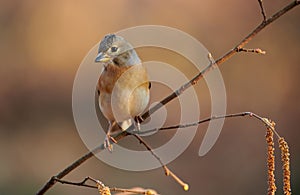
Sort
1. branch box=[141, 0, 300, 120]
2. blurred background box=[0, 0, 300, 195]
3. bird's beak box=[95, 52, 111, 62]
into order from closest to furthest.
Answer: branch box=[141, 0, 300, 120], bird's beak box=[95, 52, 111, 62], blurred background box=[0, 0, 300, 195]

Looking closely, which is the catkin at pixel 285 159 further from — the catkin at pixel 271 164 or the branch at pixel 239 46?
the branch at pixel 239 46

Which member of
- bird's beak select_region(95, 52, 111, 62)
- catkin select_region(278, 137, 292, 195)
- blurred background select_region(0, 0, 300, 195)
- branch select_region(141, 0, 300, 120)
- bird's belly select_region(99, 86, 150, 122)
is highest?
blurred background select_region(0, 0, 300, 195)

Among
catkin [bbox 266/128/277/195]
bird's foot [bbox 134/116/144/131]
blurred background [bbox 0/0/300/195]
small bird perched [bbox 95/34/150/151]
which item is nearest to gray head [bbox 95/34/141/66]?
small bird perched [bbox 95/34/150/151]

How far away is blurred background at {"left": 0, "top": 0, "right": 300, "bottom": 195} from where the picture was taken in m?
4.40

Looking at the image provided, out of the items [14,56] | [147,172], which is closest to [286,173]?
[147,172]

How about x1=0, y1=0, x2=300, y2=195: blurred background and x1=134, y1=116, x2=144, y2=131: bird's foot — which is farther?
x1=0, y1=0, x2=300, y2=195: blurred background

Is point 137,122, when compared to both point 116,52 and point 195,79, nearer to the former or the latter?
point 116,52

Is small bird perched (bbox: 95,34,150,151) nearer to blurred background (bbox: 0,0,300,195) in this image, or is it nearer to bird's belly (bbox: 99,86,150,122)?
bird's belly (bbox: 99,86,150,122)

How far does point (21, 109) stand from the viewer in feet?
15.1

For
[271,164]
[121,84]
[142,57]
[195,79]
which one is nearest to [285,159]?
[271,164]

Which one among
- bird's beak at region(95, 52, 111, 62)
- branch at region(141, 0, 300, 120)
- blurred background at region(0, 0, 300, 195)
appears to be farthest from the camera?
blurred background at region(0, 0, 300, 195)

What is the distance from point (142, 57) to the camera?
4.39m

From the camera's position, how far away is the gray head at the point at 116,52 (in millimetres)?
1499

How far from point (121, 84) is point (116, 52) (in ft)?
0.34
